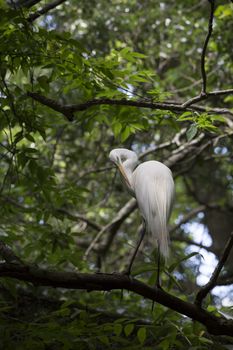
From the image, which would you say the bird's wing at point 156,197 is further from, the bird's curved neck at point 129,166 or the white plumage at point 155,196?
the bird's curved neck at point 129,166

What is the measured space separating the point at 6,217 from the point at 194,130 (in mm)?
1555

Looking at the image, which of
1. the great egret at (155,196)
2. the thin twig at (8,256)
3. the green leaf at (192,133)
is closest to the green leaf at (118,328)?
the great egret at (155,196)

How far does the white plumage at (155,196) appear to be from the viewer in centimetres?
237

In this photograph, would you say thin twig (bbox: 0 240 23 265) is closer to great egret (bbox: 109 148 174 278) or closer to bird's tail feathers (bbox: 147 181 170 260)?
great egret (bbox: 109 148 174 278)

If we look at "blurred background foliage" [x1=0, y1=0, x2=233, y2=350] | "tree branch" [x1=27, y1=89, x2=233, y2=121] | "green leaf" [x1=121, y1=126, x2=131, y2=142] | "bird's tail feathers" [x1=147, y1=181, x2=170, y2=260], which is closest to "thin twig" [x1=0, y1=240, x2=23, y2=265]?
"blurred background foliage" [x1=0, y1=0, x2=233, y2=350]

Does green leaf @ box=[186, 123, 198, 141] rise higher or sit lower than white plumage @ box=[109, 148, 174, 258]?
higher

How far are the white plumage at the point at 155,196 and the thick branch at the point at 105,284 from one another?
26cm

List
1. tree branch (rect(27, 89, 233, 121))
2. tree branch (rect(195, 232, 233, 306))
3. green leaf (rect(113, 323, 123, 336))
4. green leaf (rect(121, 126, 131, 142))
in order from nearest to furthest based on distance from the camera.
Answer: tree branch (rect(195, 232, 233, 306)) < green leaf (rect(113, 323, 123, 336)) < tree branch (rect(27, 89, 233, 121)) < green leaf (rect(121, 126, 131, 142))

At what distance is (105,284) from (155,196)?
Answer: 0.55m

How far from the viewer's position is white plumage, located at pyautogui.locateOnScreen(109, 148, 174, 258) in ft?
7.79

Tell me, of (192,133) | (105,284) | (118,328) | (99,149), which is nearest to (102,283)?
(105,284)

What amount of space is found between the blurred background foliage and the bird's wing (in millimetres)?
160

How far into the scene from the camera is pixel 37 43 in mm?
2510

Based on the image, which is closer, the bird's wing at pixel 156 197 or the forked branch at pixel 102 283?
the forked branch at pixel 102 283
